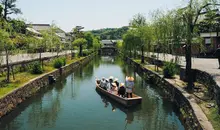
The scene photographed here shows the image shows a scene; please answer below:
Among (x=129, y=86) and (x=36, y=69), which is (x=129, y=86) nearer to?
(x=129, y=86)

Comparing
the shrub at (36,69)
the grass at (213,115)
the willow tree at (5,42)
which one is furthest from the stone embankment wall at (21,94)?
the grass at (213,115)

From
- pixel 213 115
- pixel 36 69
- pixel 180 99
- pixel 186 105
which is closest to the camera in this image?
pixel 213 115

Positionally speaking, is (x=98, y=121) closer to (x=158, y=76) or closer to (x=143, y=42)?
(x=158, y=76)

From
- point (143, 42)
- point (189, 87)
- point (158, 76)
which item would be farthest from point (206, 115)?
point (143, 42)

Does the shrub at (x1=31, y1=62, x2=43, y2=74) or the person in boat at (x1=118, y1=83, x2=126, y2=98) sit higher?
the shrub at (x1=31, y1=62, x2=43, y2=74)

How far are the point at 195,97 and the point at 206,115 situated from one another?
371 cm

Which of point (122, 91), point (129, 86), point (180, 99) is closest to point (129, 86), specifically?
point (129, 86)

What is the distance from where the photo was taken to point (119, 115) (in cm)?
1623

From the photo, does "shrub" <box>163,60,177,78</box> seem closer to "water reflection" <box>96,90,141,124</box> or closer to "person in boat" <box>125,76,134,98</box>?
"water reflection" <box>96,90,141,124</box>

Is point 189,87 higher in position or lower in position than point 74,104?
higher

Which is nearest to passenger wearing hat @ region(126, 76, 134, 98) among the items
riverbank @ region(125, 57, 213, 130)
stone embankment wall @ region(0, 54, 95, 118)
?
riverbank @ region(125, 57, 213, 130)

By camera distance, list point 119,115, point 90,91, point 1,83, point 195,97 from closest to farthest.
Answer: point 195,97 < point 119,115 < point 1,83 < point 90,91

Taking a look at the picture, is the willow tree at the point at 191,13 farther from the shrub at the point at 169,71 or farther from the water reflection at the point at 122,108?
the shrub at the point at 169,71

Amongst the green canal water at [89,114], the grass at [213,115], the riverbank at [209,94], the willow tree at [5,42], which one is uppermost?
the willow tree at [5,42]
